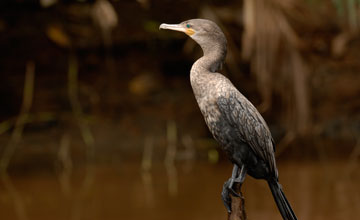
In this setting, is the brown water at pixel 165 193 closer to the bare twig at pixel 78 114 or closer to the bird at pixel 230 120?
the bare twig at pixel 78 114

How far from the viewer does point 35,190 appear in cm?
294

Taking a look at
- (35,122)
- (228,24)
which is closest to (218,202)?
(228,24)

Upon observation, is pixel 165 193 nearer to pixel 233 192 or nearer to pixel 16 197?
pixel 16 197

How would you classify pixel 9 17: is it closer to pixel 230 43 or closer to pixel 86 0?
pixel 86 0

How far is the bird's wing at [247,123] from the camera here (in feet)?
4.48

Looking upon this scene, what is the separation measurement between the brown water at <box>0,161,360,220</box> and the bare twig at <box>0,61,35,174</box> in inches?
10.5

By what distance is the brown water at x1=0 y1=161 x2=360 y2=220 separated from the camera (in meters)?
2.54

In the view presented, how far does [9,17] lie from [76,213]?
1.64 meters

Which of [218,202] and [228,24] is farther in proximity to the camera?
[228,24]

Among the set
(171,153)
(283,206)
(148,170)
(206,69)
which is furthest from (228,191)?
(171,153)

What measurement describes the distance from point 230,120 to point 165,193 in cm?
152

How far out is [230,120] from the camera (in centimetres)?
137

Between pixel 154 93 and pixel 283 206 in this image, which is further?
pixel 154 93

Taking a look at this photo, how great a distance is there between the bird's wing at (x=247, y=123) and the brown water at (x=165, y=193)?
1133 millimetres
